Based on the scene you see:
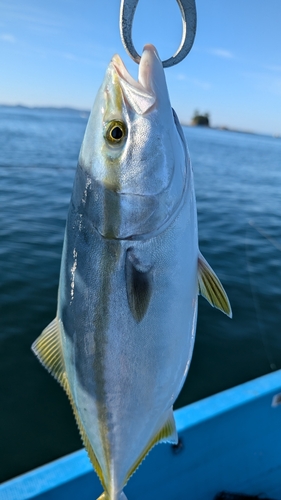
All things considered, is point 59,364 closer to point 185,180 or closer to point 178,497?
point 185,180

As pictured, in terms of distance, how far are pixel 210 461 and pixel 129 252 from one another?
2.60 metres

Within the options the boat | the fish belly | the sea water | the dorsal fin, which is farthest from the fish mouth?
the sea water

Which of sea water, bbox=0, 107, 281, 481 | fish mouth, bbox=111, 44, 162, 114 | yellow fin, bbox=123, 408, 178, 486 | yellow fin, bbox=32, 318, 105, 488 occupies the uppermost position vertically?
fish mouth, bbox=111, 44, 162, 114

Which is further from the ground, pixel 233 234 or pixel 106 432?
pixel 106 432

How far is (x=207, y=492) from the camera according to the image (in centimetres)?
328

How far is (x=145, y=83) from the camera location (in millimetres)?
1428

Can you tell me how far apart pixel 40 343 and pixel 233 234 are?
1015cm

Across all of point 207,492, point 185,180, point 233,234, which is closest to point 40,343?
point 185,180

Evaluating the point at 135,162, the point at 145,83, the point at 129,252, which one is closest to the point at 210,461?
the point at 129,252

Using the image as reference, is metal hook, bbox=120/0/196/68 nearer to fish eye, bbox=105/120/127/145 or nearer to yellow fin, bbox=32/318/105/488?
fish eye, bbox=105/120/127/145

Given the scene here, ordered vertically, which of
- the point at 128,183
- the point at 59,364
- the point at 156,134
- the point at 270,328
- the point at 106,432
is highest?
the point at 156,134

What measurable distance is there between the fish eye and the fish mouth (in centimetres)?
8

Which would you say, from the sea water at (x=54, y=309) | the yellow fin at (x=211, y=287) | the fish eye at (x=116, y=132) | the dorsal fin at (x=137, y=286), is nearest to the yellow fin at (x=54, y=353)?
the dorsal fin at (x=137, y=286)

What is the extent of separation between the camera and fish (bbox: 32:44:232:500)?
1447 mm
